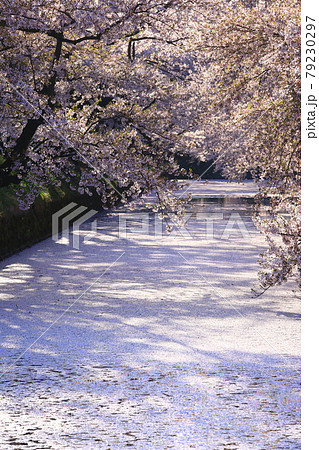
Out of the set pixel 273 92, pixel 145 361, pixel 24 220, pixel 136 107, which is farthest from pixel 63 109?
pixel 24 220

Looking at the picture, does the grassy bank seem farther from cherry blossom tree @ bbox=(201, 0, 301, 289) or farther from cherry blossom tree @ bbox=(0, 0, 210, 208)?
cherry blossom tree @ bbox=(201, 0, 301, 289)

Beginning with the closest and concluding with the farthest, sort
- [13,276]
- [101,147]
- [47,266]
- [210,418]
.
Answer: [210,418], [101,147], [13,276], [47,266]

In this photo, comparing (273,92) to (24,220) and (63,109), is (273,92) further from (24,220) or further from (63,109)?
(24,220)

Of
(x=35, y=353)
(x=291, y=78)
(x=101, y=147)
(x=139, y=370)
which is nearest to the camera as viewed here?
(x=139, y=370)

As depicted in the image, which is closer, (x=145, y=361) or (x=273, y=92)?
→ (x=145, y=361)

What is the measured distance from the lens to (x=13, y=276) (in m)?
12.6

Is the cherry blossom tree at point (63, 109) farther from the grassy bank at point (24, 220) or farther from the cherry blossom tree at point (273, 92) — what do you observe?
the grassy bank at point (24, 220)

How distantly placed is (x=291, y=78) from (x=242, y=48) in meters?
1.44

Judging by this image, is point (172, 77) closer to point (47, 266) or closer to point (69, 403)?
Answer: point (47, 266)

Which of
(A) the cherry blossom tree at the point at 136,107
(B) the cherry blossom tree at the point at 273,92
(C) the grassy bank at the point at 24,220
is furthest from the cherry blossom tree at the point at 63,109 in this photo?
(C) the grassy bank at the point at 24,220

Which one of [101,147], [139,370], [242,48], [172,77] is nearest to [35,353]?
[139,370]

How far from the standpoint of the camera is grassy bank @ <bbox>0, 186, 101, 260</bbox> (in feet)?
49.8

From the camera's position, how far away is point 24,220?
54.7ft
